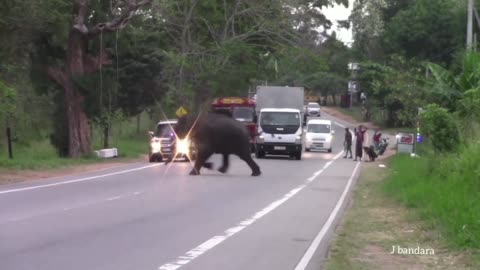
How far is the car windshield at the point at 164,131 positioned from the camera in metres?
34.7

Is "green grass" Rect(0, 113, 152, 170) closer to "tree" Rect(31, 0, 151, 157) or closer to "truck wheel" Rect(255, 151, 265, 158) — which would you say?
"tree" Rect(31, 0, 151, 157)

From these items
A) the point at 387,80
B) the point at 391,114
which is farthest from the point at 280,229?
the point at 391,114

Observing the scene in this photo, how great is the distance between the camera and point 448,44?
6469 centimetres

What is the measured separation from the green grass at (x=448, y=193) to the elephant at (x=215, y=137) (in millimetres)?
4863

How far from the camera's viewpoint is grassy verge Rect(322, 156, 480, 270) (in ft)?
35.6

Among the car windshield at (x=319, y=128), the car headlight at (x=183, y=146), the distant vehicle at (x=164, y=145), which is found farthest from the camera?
the car windshield at (x=319, y=128)

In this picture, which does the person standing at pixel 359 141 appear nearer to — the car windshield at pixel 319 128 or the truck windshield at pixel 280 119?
the truck windshield at pixel 280 119

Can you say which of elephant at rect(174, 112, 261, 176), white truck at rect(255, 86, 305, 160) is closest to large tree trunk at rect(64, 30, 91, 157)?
white truck at rect(255, 86, 305, 160)

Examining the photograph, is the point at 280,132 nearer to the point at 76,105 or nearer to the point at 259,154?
the point at 259,154

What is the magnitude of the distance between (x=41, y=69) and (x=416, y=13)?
38070 millimetres

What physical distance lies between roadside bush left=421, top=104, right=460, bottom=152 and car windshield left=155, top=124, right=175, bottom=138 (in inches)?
574

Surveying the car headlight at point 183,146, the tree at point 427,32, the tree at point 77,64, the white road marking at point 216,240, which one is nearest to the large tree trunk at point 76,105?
the tree at point 77,64

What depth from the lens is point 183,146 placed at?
3108 centimetres

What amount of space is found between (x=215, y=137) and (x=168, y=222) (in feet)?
35.4
